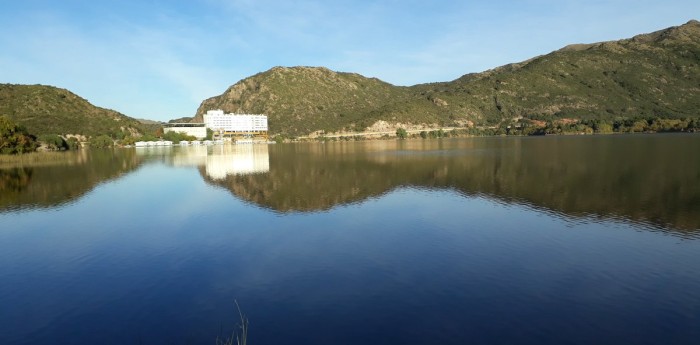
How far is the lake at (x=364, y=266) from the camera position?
634 inches

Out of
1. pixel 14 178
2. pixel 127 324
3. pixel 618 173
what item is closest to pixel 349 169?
pixel 618 173

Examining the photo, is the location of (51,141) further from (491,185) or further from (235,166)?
(491,185)

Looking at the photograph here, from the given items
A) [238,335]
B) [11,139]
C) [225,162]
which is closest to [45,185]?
[225,162]

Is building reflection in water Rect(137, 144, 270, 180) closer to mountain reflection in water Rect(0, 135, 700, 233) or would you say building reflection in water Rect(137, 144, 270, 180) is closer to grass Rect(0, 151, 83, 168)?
mountain reflection in water Rect(0, 135, 700, 233)

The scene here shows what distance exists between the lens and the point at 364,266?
23.2 m

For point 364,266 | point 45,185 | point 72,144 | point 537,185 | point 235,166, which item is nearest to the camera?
point 364,266

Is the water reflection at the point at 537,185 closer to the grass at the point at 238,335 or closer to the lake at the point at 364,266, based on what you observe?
the lake at the point at 364,266

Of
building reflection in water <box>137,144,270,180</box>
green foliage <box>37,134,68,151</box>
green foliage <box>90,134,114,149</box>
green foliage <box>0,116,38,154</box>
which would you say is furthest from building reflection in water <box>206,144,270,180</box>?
green foliage <box>90,134,114,149</box>

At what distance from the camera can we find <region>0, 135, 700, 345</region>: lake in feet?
52.9

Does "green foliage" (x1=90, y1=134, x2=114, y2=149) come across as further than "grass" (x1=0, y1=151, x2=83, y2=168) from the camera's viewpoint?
Yes

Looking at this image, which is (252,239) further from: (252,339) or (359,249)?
(252,339)

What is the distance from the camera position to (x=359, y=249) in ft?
87.4

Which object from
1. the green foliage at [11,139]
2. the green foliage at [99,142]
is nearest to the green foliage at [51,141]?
the green foliage at [99,142]

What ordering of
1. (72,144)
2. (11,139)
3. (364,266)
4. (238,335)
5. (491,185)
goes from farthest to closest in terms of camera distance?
(72,144) < (11,139) < (491,185) < (364,266) < (238,335)
